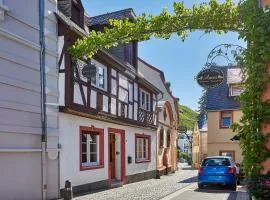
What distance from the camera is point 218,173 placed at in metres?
19.7

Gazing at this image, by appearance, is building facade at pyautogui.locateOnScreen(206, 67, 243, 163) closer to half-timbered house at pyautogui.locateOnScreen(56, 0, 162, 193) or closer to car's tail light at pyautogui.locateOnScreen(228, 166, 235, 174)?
half-timbered house at pyautogui.locateOnScreen(56, 0, 162, 193)

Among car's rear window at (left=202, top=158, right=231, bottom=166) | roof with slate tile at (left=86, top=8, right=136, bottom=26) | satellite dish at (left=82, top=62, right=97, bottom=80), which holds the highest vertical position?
roof with slate tile at (left=86, top=8, right=136, bottom=26)

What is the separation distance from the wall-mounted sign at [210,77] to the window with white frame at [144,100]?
16373 mm

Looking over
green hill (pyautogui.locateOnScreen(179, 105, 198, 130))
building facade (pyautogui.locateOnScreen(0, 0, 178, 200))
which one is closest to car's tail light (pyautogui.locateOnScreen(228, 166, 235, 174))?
building facade (pyautogui.locateOnScreen(0, 0, 178, 200))

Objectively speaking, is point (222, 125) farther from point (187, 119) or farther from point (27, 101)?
point (187, 119)

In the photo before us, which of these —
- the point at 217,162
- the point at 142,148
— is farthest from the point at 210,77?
the point at 142,148

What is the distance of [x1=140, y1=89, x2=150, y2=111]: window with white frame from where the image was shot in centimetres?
2538

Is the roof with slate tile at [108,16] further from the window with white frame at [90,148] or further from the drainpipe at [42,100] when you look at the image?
the drainpipe at [42,100]

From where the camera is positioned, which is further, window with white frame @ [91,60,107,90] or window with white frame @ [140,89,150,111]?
window with white frame @ [140,89,150,111]

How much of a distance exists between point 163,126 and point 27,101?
19826mm

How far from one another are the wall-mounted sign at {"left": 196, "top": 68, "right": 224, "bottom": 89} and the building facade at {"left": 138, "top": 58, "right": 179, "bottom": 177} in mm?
19191

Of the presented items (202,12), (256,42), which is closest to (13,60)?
(202,12)

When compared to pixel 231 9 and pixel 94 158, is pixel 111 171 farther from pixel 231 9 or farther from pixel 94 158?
pixel 231 9

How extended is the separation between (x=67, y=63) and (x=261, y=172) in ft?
30.7
